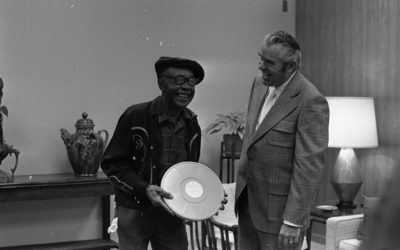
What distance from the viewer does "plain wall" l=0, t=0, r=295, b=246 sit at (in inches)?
169

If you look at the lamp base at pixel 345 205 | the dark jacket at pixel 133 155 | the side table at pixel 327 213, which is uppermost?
the dark jacket at pixel 133 155

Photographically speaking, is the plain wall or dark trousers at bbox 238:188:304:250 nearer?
dark trousers at bbox 238:188:304:250

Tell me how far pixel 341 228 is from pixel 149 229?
77.0 inches

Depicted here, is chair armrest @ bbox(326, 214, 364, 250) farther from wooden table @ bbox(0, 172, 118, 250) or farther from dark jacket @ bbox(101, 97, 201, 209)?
dark jacket @ bbox(101, 97, 201, 209)

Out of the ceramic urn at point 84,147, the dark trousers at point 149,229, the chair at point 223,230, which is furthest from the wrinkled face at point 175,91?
the ceramic urn at point 84,147

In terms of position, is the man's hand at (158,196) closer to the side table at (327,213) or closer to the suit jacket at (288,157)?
the suit jacket at (288,157)

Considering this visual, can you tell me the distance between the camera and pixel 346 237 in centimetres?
359

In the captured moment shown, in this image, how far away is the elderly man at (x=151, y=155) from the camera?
1.96m

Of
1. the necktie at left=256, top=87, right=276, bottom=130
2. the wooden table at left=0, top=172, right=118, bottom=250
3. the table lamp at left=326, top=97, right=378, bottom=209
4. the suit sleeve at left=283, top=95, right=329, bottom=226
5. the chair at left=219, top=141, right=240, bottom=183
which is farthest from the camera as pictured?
the chair at left=219, top=141, right=240, bottom=183

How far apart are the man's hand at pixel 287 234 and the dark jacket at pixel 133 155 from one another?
1.58 feet

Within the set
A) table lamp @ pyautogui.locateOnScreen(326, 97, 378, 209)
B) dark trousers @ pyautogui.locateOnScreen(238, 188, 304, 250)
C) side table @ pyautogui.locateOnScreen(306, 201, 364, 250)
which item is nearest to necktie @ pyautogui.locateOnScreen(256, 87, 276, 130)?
dark trousers @ pyautogui.locateOnScreen(238, 188, 304, 250)

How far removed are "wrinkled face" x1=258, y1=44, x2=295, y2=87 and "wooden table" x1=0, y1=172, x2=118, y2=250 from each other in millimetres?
2400

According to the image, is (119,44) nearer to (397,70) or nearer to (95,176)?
(95,176)

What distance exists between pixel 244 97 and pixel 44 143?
6.31 feet
